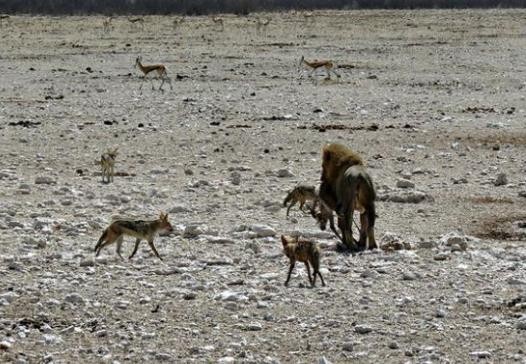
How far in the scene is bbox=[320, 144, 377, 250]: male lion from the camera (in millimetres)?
12398

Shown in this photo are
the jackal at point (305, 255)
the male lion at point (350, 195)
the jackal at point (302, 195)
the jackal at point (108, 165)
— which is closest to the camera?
the jackal at point (305, 255)

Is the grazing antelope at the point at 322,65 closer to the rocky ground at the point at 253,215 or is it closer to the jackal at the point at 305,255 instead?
the rocky ground at the point at 253,215

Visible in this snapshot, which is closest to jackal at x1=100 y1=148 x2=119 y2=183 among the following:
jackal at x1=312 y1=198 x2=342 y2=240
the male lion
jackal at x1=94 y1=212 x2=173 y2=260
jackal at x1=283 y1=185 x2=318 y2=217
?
jackal at x1=283 y1=185 x2=318 y2=217

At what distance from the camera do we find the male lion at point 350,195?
12.4m

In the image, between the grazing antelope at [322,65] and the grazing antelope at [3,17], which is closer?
the grazing antelope at [322,65]

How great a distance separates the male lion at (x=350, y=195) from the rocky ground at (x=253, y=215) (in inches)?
12.2

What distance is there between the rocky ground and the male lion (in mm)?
311

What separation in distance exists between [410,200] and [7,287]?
20.5 feet

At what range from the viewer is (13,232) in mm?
12656

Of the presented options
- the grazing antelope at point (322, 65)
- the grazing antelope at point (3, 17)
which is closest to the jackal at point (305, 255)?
the grazing antelope at point (322, 65)

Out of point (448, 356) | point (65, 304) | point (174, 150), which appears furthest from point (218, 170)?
point (448, 356)

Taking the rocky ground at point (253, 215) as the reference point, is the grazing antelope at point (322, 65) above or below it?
below

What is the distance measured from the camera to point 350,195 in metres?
12.5

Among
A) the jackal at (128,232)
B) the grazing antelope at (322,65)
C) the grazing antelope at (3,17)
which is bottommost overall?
the grazing antelope at (3,17)
